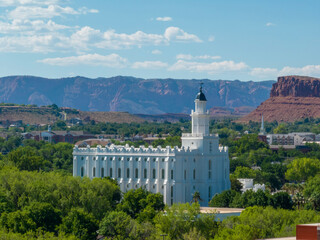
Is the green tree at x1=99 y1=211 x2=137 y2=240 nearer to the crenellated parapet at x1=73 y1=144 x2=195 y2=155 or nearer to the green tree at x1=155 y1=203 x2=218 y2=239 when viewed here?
the green tree at x1=155 y1=203 x2=218 y2=239

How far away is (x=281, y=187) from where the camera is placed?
149 meters

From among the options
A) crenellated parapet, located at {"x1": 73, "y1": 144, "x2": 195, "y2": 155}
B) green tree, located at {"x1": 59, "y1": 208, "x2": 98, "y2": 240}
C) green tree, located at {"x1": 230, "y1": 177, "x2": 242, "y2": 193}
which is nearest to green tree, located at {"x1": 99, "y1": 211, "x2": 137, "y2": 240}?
green tree, located at {"x1": 59, "y1": 208, "x2": 98, "y2": 240}

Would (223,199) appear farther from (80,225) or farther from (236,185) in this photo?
(80,225)

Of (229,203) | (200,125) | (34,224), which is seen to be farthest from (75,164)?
(34,224)

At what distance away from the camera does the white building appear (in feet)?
389

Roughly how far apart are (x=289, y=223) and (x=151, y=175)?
121 feet

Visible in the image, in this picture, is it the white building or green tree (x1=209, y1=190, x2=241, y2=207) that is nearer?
green tree (x1=209, y1=190, x2=241, y2=207)

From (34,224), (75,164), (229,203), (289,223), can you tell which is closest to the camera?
(34,224)

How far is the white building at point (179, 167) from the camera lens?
119 metres

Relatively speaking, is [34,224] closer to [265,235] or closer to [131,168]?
[265,235]

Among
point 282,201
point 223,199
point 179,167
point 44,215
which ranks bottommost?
point 223,199

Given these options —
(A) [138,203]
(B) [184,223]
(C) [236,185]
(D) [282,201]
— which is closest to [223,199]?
(D) [282,201]

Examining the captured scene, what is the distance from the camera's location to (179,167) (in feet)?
391

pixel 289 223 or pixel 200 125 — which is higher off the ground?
pixel 200 125
